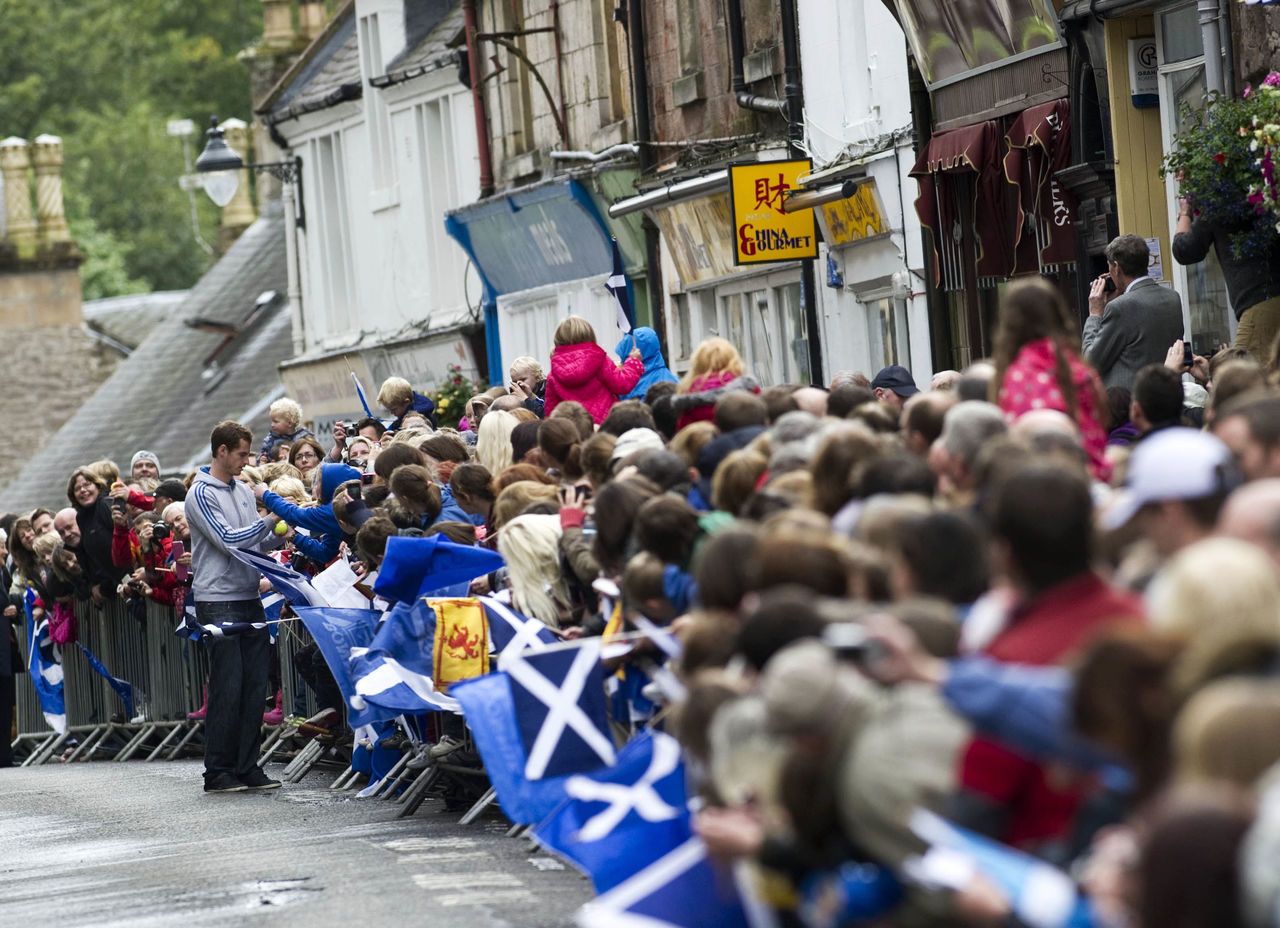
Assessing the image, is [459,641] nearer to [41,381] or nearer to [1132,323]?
[1132,323]

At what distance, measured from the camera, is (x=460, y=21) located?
36344 mm

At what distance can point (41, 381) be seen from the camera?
6053 cm

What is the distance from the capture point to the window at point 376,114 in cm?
3800

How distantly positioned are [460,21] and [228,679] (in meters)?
21.2

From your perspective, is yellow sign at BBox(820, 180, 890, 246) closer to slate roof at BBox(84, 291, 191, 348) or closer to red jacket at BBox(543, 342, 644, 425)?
red jacket at BBox(543, 342, 644, 425)

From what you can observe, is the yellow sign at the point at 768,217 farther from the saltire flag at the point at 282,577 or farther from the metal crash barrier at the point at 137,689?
the saltire flag at the point at 282,577

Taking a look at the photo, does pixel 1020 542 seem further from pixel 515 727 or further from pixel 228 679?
pixel 228 679

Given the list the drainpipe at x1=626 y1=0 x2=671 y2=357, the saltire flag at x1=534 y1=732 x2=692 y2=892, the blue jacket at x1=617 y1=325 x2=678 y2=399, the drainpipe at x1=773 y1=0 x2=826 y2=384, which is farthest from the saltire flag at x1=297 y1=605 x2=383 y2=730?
the drainpipe at x1=626 y1=0 x2=671 y2=357

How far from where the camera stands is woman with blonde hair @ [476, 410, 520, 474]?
45.8 ft

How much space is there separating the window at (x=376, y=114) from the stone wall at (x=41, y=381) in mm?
23598

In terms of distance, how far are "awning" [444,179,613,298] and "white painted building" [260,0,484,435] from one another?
896mm

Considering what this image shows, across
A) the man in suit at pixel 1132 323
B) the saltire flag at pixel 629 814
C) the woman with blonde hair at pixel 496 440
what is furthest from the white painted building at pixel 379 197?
the saltire flag at pixel 629 814

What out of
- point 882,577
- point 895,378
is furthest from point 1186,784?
point 895,378

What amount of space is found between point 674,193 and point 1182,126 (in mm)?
10104
